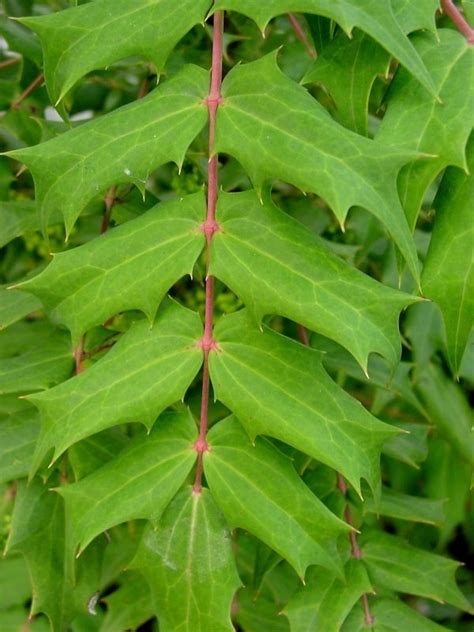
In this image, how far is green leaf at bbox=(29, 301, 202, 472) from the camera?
3.18ft

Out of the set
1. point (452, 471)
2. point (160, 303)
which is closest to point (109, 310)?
point (160, 303)

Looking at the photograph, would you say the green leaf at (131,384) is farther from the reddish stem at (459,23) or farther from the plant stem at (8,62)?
the plant stem at (8,62)

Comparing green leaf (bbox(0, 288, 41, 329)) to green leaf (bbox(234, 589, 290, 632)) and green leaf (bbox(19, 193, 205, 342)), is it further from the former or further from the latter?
green leaf (bbox(234, 589, 290, 632))

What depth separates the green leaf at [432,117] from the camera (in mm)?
930

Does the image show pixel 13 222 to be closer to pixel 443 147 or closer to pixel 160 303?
pixel 160 303

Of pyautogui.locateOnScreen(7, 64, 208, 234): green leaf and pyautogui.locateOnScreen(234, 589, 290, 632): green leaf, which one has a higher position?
pyautogui.locateOnScreen(7, 64, 208, 234): green leaf

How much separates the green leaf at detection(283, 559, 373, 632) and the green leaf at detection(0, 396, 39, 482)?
37 centimetres

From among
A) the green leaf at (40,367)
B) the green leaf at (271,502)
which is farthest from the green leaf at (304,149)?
the green leaf at (40,367)

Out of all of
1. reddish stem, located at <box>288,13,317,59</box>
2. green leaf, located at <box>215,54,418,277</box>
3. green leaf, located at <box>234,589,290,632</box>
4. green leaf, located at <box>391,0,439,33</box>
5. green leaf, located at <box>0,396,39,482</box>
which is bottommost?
green leaf, located at <box>234,589,290,632</box>

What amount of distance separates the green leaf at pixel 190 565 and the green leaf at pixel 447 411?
1.99 feet

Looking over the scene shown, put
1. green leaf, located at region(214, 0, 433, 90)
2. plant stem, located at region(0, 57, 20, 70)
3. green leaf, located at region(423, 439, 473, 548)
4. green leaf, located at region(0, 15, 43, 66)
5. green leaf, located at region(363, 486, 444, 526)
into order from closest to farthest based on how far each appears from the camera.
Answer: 1. green leaf, located at region(214, 0, 433, 90)
2. green leaf, located at region(363, 486, 444, 526)
3. green leaf, located at region(0, 15, 43, 66)
4. plant stem, located at region(0, 57, 20, 70)
5. green leaf, located at region(423, 439, 473, 548)

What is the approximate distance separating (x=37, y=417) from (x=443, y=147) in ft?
1.98

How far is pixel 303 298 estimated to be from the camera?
934 mm

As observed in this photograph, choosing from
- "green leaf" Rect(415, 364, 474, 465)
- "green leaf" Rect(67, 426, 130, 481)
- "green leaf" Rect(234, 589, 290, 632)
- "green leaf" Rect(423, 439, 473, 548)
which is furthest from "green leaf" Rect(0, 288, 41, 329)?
"green leaf" Rect(423, 439, 473, 548)
